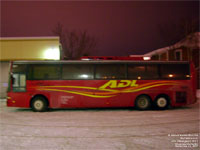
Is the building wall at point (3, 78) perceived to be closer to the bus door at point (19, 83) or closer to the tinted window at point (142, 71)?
the bus door at point (19, 83)

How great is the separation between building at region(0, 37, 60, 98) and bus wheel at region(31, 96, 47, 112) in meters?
7.38

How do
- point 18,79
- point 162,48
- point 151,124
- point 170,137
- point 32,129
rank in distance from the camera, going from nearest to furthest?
point 170,137 → point 32,129 → point 151,124 → point 18,79 → point 162,48

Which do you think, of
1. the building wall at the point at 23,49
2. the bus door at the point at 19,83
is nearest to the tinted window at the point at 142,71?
the bus door at the point at 19,83

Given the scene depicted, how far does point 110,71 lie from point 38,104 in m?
4.79

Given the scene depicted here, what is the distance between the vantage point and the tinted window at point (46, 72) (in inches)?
463

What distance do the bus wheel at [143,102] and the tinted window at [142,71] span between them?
126 cm

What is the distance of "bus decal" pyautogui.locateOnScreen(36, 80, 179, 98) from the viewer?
11812mm

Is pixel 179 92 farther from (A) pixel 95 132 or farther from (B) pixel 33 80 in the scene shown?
(B) pixel 33 80

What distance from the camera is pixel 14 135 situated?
690cm

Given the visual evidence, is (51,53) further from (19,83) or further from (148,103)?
(148,103)

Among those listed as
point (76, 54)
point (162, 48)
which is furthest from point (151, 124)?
point (76, 54)

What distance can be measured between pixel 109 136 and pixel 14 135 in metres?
3.32

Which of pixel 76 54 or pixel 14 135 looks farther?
pixel 76 54

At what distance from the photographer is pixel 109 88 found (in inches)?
475
